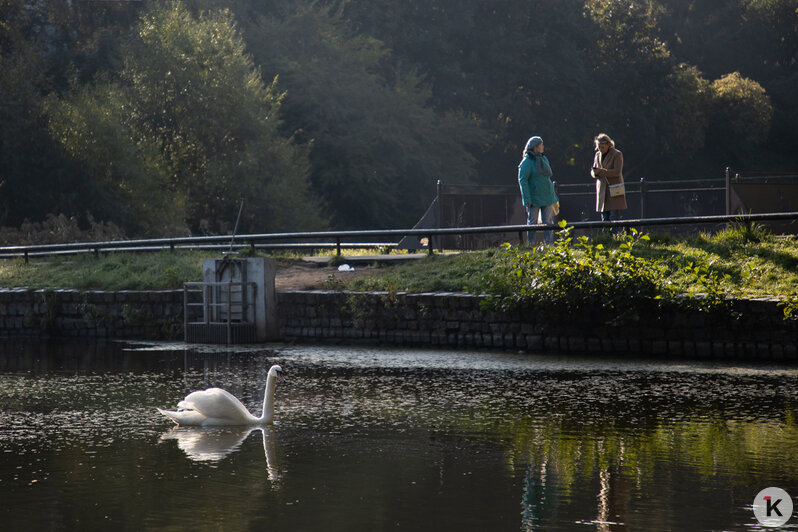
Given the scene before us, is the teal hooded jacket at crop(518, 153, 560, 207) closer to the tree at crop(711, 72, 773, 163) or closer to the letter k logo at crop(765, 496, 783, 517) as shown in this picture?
the letter k logo at crop(765, 496, 783, 517)

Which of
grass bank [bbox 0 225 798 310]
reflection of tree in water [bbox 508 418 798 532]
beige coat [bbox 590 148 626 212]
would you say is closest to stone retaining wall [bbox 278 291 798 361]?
grass bank [bbox 0 225 798 310]

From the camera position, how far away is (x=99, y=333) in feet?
68.9

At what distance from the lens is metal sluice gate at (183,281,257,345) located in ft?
60.3

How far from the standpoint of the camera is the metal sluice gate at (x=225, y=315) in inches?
723

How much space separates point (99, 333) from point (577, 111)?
3786 centimetres

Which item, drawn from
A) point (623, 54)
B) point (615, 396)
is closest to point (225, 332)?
point (615, 396)

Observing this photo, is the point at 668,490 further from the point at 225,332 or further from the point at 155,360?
the point at 225,332

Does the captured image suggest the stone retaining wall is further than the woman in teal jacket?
No

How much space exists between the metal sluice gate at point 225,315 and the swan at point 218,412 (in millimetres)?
8085

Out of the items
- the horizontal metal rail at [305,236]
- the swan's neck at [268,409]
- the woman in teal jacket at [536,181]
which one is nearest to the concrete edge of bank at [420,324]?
the horizontal metal rail at [305,236]

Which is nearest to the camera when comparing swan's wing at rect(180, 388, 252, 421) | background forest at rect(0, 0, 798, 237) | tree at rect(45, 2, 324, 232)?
swan's wing at rect(180, 388, 252, 421)

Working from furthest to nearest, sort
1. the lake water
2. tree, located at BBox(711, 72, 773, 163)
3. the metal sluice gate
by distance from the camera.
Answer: tree, located at BBox(711, 72, 773, 163) → the metal sluice gate → the lake water

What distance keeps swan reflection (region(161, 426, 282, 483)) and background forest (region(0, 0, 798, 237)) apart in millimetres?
25833

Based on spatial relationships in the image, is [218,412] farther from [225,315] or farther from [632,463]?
[225,315]
